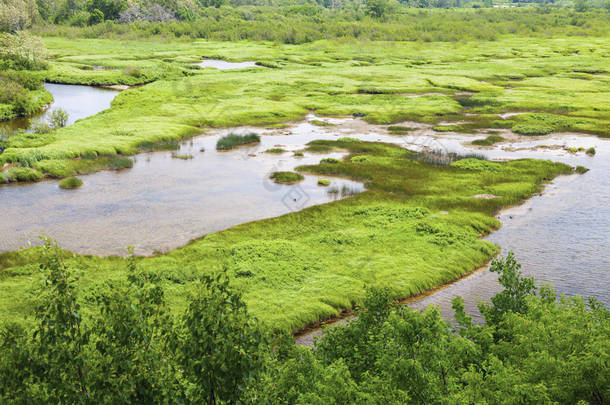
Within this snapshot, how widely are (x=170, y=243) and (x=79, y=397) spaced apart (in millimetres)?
Answer: 27055

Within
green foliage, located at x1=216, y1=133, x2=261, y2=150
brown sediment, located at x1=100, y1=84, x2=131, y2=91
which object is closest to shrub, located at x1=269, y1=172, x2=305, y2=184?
green foliage, located at x1=216, y1=133, x2=261, y2=150

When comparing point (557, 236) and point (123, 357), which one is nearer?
point (123, 357)

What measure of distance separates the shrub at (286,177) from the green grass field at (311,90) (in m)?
21.8

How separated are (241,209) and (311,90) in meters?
70.3

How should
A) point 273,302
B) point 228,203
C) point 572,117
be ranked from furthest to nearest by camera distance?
1. point 572,117
2. point 228,203
3. point 273,302

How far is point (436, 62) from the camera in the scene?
163375 millimetres

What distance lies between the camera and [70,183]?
172ft

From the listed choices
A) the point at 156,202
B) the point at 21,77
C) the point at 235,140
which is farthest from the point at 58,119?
the point at 156,202

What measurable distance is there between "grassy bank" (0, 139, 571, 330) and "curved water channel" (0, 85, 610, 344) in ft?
6.46

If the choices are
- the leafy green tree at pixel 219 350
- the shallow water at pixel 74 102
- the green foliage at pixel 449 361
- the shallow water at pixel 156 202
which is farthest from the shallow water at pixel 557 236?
the shallow water at pixel 74 102

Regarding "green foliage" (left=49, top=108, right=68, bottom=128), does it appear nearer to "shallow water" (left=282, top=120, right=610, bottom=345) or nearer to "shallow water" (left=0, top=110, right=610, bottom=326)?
"shallow water" (left=0, top=110, right=610, bottom=326)

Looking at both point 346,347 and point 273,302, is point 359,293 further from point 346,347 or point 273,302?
point 346,347

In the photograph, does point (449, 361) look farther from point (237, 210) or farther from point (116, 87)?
point (116, 87)

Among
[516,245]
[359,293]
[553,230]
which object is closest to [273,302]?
[359,293]
